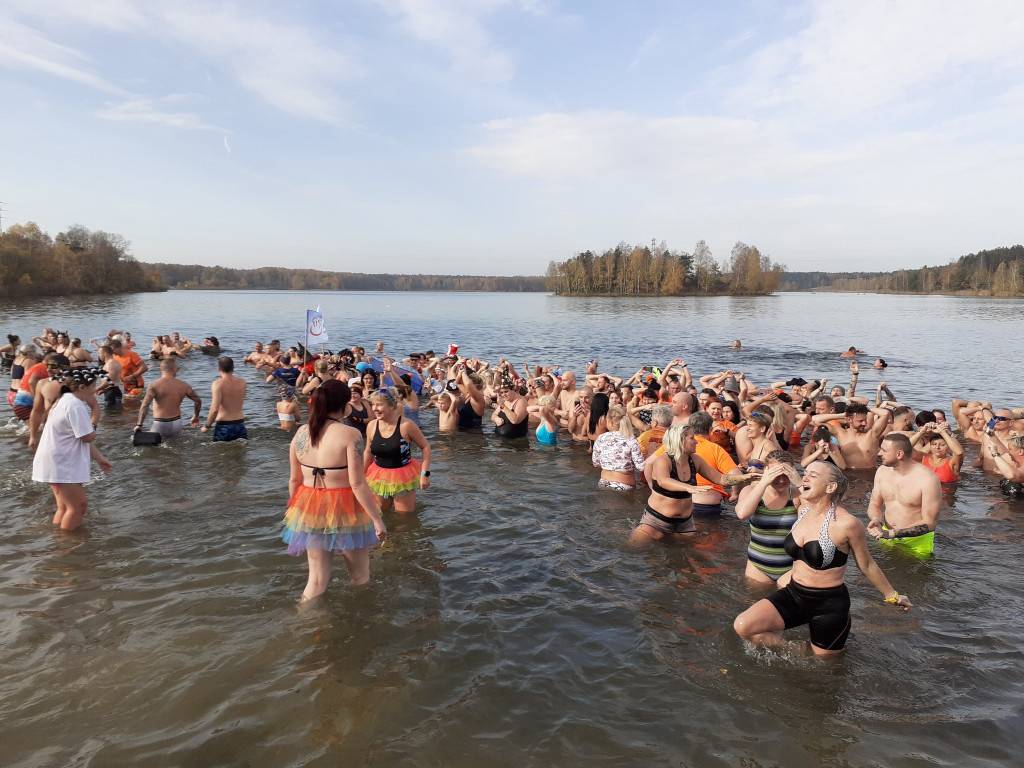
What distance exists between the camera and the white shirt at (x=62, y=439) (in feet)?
19.4

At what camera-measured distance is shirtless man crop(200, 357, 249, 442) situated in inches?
386

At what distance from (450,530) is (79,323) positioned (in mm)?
47969

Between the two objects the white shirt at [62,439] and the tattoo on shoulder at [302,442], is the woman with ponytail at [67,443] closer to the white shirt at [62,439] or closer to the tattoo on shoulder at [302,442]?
the white shirt at [62,439]

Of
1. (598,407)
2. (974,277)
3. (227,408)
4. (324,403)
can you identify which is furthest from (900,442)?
(974,277)

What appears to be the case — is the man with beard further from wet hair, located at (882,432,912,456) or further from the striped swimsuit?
the striped swimsuit

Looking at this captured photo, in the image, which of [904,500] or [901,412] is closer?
[904,500]

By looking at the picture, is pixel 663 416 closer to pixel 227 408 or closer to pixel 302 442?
pixel 302 442

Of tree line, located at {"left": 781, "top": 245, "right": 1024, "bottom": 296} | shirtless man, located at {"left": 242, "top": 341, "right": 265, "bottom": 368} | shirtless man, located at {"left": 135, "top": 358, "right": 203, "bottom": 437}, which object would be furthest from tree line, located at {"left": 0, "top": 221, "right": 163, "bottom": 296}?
tree line, located at {"left": 781, "top": 245, "right": 1024, "bottom": 296}

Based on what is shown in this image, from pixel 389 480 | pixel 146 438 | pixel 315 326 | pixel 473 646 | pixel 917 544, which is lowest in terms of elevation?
pixel 473 646

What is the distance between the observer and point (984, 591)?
5.62m

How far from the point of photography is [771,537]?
198 inches

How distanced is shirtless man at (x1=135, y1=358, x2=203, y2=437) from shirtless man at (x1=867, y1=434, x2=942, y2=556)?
397 inches

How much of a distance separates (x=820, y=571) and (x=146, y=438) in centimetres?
1039

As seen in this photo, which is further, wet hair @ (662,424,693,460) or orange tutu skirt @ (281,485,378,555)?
wet hair @ (662,424,693,460)
